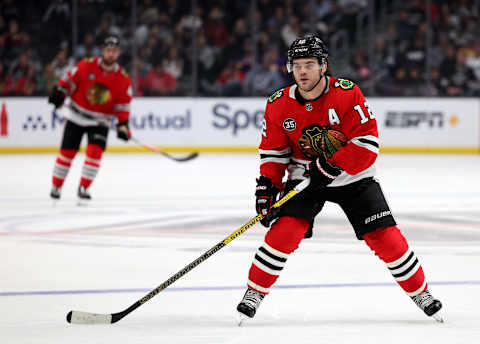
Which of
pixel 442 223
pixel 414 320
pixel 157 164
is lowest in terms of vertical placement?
pixel 157 164

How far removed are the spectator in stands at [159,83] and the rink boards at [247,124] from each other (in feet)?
0.49

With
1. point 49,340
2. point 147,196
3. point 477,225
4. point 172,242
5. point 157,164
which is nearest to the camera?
point 49,340

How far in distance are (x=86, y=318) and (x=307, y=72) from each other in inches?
40.4

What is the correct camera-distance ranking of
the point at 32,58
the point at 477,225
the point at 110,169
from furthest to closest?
1. the point at 32,58
2. the point at 110,169
3. the point at 477,225

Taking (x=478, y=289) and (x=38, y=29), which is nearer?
(x=478, y=289)

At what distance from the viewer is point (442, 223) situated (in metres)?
5.53

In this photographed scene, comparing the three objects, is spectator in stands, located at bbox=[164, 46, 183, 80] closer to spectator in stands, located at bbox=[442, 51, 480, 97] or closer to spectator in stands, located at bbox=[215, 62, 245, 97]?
spectator in stands, located at bbox=[215, 62, 245, 97]

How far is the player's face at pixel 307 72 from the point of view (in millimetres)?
2871

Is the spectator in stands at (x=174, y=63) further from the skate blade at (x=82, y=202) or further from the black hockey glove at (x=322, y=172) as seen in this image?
the black hockey glove at (x=322, y=172)

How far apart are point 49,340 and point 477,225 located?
338 centimetres

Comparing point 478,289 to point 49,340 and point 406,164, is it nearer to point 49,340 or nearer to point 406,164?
point 49,340

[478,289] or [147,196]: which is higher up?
[478,289]

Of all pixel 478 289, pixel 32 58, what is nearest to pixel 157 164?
pixel 32 58

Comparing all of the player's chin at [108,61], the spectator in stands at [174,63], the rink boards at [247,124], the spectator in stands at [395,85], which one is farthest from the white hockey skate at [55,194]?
the spectator in stands at [395,85]
